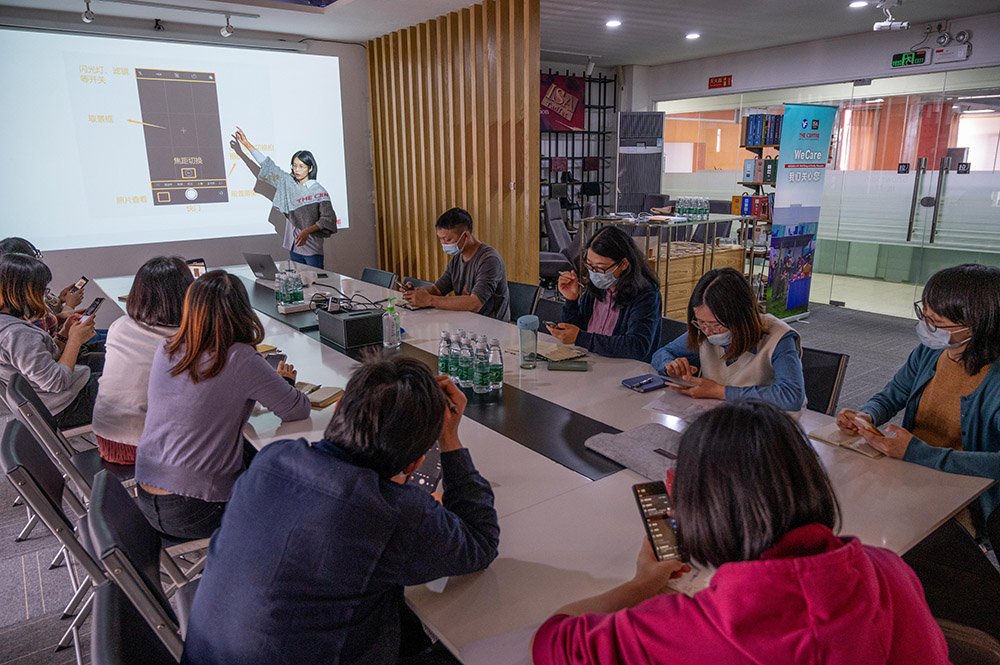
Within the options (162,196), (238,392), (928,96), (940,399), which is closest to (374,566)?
(238,392)

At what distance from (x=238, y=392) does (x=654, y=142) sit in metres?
7.97

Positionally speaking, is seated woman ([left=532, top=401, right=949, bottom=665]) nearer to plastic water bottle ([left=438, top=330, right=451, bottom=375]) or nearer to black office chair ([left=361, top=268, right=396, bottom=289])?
plastic water bottle ([left=438, top=330, right=451, bottom=375])

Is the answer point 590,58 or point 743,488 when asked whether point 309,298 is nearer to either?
point 743,488

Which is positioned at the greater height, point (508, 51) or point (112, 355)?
point (508, 51)

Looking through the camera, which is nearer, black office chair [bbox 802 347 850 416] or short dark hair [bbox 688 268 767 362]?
A: short dark hair [bbox 688 268 767 362]

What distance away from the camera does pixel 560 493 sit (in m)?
1.72

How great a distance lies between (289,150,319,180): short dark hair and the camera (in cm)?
657

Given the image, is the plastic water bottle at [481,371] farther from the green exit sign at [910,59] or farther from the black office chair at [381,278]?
the green exit sign at [910,59]

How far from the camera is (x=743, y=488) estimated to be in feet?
3.10

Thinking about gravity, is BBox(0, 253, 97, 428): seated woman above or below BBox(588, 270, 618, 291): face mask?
below

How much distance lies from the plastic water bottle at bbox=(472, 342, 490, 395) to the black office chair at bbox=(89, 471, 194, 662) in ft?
3.91

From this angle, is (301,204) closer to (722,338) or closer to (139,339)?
(139,339)

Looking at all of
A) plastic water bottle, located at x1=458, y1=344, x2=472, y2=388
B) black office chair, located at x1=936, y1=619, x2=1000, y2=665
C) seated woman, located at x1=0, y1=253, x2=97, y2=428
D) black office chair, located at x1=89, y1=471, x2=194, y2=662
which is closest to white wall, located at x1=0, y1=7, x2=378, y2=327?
seated woman, located at x1=0, y1=253, x2=97, y2=428

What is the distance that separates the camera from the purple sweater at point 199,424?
77.0 inches
